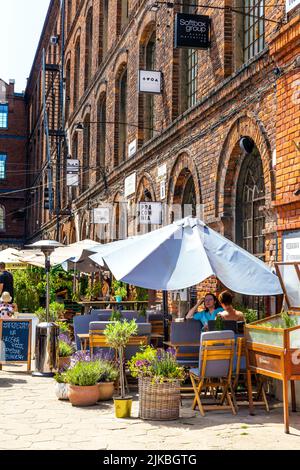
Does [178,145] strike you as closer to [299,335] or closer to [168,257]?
[168,257]

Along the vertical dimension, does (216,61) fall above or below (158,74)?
below

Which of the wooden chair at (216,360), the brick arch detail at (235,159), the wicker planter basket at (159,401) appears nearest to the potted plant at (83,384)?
the wicker planter basket at (159,401)

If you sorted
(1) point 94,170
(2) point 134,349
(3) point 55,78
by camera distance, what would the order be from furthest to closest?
(3) point 55,78, (1) point 94,170, (2) point 134,349

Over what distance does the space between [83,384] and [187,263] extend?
1977 mm

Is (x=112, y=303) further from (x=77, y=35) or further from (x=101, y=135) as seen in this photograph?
(x=77, y=35)

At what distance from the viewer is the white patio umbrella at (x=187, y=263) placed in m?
7.88

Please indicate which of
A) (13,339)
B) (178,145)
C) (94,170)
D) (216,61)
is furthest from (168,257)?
(94,170)

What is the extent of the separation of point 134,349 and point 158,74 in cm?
869

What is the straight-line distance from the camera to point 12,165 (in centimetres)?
5256

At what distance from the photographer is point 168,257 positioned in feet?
27.2

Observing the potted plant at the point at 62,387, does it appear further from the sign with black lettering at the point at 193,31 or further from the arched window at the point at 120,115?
the arched window at the point at 120,115

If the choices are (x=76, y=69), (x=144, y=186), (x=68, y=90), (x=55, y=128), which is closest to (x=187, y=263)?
(x=144, y=186)

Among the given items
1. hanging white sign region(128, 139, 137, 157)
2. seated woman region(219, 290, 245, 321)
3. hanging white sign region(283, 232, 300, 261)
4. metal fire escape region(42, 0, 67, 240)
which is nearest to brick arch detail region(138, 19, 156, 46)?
hanging white sign region(128, 139, 137, 157)

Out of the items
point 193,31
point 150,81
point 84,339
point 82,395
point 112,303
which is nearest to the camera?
point 82,395
